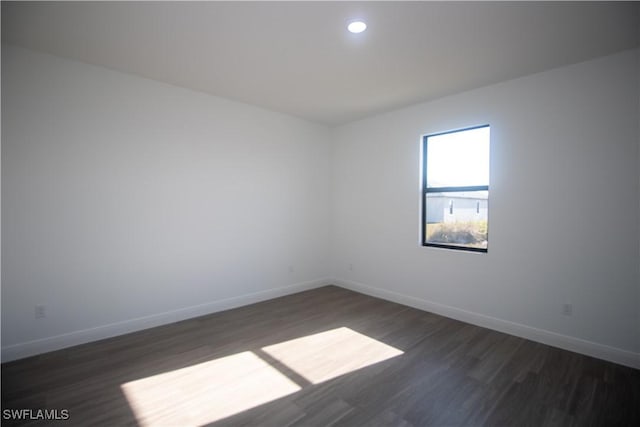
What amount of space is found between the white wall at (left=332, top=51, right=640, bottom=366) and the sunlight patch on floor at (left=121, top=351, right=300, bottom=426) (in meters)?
2.38

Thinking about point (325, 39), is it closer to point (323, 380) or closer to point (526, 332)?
point (323, 380)

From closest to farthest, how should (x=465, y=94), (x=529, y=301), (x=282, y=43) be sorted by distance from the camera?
1. (x=282, y=43)
2. (x=529, y=301)
3. (x=465, y=94)

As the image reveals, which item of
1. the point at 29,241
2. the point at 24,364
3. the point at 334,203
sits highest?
the point at 334,203

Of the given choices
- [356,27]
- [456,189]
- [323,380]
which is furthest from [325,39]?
[323,380]

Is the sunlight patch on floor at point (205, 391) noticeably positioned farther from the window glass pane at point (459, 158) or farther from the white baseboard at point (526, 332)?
the window glass pane at point (459, 158)

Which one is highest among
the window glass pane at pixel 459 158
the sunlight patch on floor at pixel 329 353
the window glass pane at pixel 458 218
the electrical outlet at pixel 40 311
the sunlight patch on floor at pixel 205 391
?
the window glass pane at pixel 459 158

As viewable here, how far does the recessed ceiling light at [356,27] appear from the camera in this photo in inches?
88.6

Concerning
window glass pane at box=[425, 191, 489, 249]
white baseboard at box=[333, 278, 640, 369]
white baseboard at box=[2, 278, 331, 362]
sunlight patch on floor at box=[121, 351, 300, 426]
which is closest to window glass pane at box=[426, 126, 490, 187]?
window glass pane at box=[425, 191, 489, 249]

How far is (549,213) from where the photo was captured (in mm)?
2977

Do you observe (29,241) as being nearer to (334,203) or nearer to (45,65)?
(45,65)

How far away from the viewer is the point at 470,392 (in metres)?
2.20

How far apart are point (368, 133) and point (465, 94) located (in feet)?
4.80

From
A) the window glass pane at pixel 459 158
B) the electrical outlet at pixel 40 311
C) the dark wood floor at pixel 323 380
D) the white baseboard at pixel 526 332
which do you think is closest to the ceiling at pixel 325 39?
the window glass pane at pixel 459 158

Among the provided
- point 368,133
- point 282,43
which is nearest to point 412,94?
point 368,133
